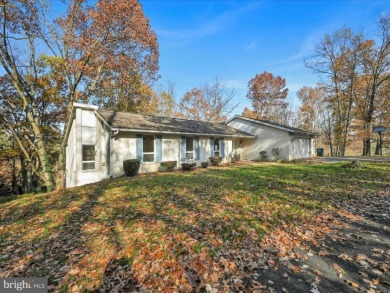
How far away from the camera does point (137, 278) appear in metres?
3.07

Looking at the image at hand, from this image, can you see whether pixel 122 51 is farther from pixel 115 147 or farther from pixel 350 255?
pixel 350 255

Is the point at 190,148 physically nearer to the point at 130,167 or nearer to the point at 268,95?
the point at 130,167

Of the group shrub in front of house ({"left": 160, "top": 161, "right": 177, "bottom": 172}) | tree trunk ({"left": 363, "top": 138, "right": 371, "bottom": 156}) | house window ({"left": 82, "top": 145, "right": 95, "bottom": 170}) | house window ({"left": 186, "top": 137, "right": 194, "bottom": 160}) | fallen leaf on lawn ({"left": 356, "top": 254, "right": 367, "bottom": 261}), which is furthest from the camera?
tree trunk ({"left": 363, "top": 138, "right": 371, "bottom": 156})

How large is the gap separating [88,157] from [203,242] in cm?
1174

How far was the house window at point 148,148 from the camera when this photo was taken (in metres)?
14.0

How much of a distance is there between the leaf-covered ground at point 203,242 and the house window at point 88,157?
20.1ft

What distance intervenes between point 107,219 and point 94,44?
12.2m

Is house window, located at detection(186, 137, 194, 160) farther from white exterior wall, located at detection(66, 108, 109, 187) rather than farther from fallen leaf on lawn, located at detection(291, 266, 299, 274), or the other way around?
fallen leaf on lawn, located at detection(291, 266, 299, 274)

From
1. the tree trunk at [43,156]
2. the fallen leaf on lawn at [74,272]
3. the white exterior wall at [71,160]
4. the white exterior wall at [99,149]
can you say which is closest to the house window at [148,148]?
the white exterior wall at [99,149]

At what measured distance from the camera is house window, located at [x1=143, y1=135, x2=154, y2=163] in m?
14.0

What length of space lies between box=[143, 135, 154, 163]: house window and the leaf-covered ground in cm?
686

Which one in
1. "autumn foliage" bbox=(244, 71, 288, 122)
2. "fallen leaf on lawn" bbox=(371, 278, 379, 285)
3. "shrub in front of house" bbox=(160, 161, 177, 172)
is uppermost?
"autumn foliage" bbox=(244, 71, 288, 122)

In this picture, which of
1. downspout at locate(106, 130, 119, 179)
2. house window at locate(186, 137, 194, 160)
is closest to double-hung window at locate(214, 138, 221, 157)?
house window at locate(186, 137, 194, 160)

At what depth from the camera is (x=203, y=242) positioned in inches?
158
